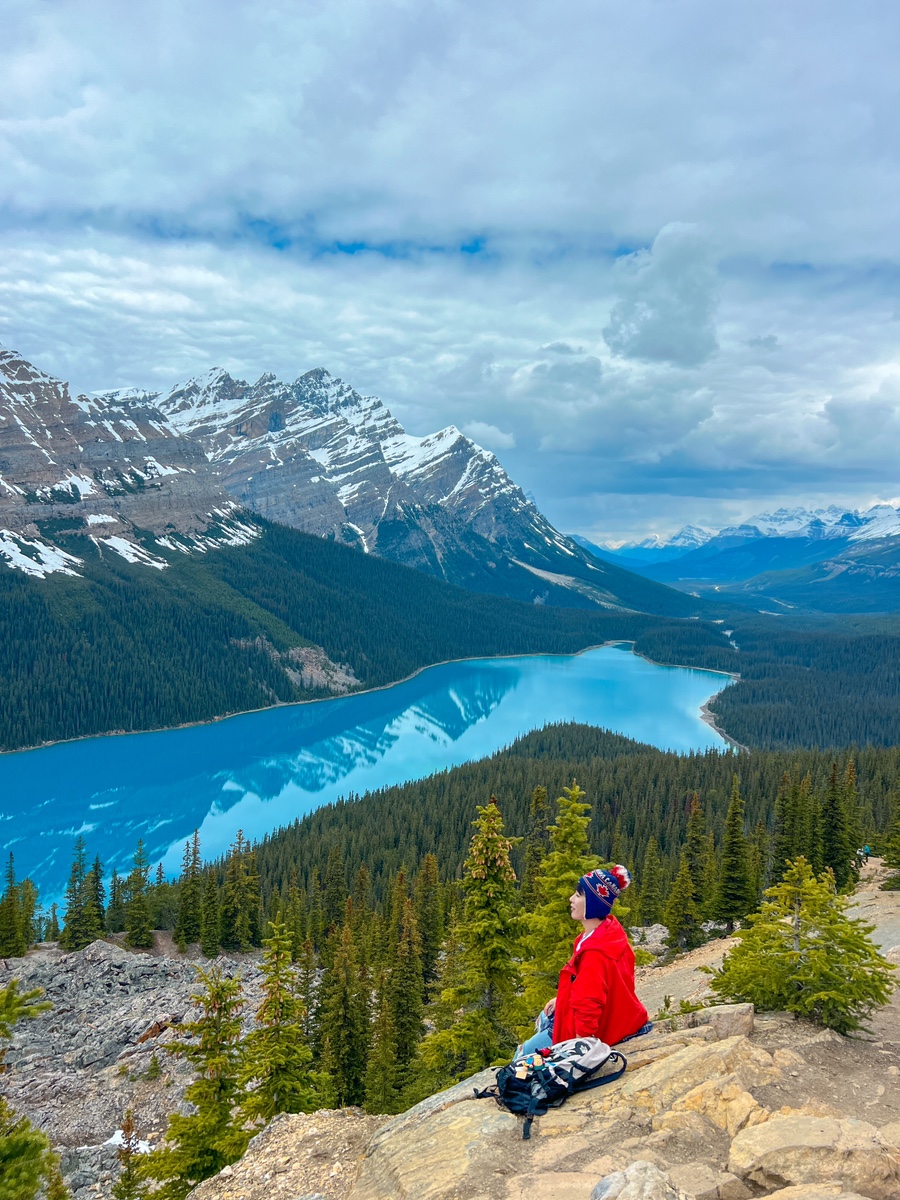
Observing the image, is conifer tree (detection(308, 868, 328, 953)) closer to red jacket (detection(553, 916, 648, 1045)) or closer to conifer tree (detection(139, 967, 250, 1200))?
conifer tree (detection(139, 967, 250, 1200))

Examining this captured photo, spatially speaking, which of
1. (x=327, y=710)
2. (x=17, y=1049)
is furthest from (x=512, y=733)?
(x=17, y=1049)

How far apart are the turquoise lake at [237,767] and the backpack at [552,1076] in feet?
285

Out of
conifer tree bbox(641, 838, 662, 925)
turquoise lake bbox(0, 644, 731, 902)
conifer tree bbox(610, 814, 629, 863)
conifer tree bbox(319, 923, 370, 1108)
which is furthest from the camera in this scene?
turquoise lake bbox(0, 644, 731, 902)

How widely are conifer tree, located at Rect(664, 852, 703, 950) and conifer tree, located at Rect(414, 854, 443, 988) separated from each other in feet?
48.6

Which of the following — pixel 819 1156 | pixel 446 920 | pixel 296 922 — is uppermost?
pixel 819 1156

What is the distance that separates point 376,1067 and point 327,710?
543 ft

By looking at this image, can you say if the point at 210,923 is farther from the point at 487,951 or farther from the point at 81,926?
the point at 487,951

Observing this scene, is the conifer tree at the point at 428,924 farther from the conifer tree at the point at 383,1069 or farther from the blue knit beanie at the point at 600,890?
the blue knit beanie at the point at 600,890

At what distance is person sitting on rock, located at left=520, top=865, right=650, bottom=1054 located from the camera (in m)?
9.25

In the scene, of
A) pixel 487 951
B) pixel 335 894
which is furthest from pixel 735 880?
pixel 335 894

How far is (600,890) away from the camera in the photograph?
947 centimetres

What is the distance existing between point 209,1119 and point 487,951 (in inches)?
327

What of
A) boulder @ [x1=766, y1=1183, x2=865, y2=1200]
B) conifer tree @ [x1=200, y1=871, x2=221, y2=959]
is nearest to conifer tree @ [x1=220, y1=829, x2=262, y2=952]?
conifer tree @ [x1=200, y1=871, x2=221, y2=959]

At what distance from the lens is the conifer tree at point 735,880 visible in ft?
131
